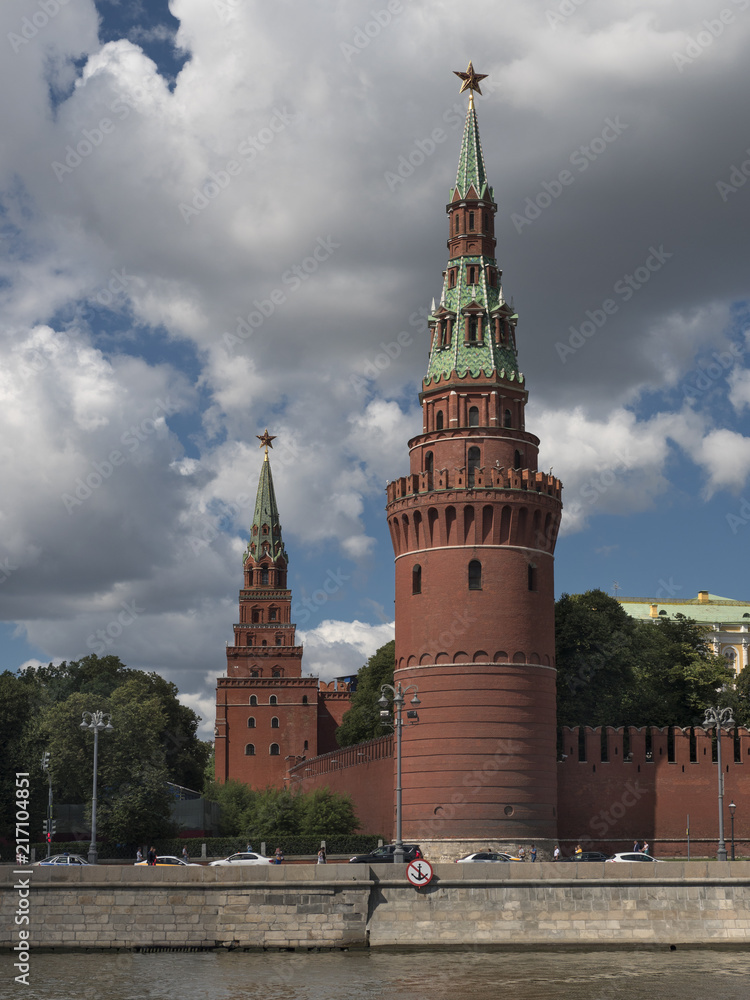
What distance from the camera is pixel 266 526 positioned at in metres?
109

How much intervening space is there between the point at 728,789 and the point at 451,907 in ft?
81.3

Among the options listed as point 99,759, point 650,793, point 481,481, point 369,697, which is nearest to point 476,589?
point 481,481

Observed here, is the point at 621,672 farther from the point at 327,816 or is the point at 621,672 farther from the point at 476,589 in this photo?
the point at 327,816

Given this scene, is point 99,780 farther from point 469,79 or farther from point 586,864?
point 469,79

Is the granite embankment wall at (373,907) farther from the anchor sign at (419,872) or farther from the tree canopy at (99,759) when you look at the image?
the tree canopy at (99,759)

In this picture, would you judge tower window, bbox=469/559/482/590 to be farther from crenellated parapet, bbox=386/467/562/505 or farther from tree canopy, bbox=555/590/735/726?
tree canopy, bbox=555/590/735/726

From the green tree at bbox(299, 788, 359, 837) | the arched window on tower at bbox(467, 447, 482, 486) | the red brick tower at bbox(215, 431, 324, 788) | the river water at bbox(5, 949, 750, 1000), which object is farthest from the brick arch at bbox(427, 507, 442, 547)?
the red brick tower at bbox(215, 431, 324, 788)

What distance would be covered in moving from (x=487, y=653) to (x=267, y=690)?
52.8m

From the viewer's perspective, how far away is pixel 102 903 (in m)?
37.3

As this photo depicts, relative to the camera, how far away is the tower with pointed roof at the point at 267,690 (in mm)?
101625

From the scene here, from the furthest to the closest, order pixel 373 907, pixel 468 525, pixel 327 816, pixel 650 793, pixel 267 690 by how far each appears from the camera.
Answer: pixel 267 690 → pixel 327 816 → pixel 650 793 → pixel 468 525 → pixel 373 907

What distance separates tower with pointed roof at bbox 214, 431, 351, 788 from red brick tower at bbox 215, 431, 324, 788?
0.26 feet

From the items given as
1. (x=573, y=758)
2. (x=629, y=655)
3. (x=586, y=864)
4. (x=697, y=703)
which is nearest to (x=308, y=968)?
(x=586, y=864)

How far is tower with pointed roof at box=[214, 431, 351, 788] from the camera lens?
4001 inches
